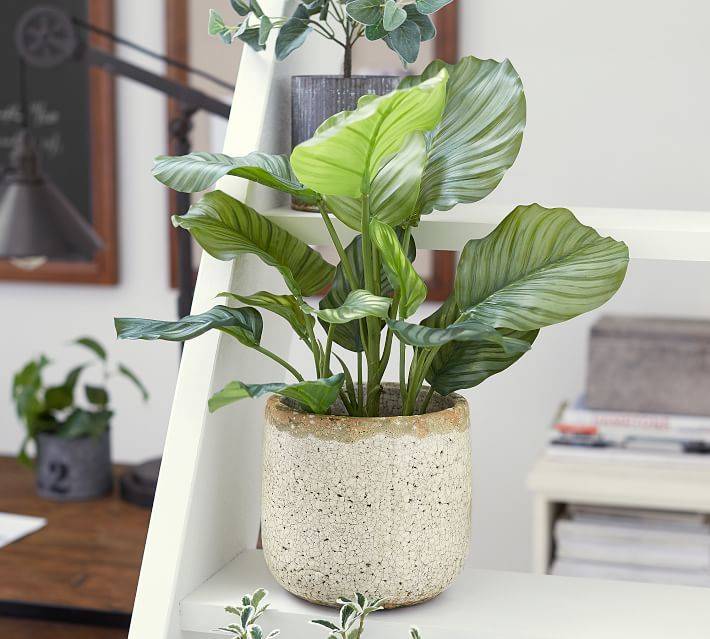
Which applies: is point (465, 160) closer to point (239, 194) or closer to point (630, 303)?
point (239, 194)

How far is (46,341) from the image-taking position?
259cm

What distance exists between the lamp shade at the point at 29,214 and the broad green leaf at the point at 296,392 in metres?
1.19

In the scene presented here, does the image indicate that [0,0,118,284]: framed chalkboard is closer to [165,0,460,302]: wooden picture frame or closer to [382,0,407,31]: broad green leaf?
[165,0,460,302]: wooden picture frame

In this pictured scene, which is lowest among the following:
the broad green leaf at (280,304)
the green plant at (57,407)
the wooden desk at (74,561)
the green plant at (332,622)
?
the wooden desk at (74,561)

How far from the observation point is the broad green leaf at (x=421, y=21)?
29.1 inches

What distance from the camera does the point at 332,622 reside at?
27.3 inches

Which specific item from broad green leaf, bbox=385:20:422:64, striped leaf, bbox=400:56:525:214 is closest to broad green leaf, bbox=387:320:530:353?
striped leaf, bbox=400:56:525:214

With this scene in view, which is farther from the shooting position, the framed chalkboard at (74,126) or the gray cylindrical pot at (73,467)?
the framed chalkboard at (74,126)

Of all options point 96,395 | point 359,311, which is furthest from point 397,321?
point 96,395

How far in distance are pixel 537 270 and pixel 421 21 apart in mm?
201

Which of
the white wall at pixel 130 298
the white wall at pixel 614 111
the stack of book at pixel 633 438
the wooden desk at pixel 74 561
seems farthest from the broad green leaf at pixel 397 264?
the white wall at pixel 130 298

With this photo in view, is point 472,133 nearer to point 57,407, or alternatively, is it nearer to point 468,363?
point 468,363

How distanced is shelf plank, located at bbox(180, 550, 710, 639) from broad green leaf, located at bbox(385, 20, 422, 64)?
0.39m

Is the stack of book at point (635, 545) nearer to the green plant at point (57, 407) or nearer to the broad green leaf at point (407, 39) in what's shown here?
the green plant at point (57, 407)
